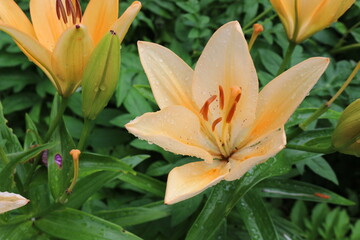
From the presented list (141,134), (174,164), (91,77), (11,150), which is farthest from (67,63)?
(174,164)

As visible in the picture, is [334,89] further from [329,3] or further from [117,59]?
[117,59]

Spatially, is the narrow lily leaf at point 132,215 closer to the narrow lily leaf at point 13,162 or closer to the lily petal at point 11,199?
the narrow lily leaf at point 13,162

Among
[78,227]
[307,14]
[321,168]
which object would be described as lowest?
[321,168]

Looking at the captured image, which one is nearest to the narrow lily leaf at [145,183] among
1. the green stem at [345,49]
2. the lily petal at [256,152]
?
the lily petal at [256,152]

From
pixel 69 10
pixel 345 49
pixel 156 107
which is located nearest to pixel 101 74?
pixel 69 10

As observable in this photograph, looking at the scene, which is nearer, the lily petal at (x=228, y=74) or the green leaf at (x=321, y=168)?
the lily petal at (x=228, y=74)

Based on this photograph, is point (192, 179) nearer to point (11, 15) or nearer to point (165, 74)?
point (165, 74)
